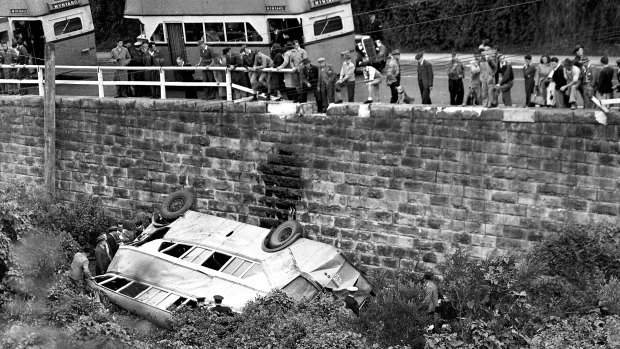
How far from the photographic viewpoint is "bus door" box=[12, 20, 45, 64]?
30234 mm

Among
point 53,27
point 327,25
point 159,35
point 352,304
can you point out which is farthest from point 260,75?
point 53,27

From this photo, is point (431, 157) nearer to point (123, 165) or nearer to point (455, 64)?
point (455, 64)

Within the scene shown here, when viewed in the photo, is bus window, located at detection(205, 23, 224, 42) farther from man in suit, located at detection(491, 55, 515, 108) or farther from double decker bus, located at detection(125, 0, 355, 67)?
man in suit, located at detection(491, 55, 515, 108)

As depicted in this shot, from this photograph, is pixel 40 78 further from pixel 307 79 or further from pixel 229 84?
pixel 307 79

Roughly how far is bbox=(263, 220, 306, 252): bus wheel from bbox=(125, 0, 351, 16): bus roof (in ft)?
20.1

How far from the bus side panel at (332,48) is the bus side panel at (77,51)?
23.8 ft

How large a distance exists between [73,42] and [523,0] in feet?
42.6

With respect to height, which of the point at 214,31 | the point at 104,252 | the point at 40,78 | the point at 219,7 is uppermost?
the point at 219,7

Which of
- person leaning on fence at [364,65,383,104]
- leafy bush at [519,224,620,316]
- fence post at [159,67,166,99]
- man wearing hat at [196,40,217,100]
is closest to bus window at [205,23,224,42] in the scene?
man wearing hat at [196,40,217,100]

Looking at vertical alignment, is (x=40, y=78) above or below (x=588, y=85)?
above

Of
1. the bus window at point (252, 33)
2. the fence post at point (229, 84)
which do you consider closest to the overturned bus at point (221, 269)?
the fence post at point (229, 84)

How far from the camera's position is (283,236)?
72.8ft

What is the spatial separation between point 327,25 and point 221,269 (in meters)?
7.71

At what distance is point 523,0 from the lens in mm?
32969
